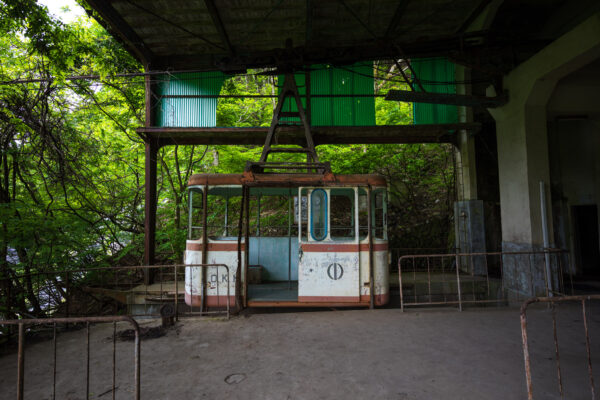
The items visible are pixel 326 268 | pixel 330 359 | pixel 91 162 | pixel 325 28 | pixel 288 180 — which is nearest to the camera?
pixel 330 359

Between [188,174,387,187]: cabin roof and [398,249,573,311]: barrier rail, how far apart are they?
1.70m

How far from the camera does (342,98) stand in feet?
29.6

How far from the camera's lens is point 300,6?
7.59 meters

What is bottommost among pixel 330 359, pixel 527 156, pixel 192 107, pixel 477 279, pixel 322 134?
pixel 330 359

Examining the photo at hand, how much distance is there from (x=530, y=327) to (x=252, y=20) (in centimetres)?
889

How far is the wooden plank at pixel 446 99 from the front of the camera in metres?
6.67

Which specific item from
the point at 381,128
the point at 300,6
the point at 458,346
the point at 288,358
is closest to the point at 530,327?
the point at 458,346

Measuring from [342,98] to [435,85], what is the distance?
9.10 ft

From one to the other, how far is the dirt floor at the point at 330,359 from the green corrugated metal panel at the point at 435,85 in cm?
553

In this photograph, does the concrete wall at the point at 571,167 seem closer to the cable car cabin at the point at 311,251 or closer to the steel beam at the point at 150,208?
the cable car cabin at the point at 311,251

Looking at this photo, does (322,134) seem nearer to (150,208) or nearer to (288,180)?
(288,180)

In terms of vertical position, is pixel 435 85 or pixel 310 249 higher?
pixel 435 85

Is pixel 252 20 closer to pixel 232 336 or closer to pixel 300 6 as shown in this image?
pixel 300 6

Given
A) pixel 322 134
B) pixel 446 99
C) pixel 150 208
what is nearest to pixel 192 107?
pixel 150 208
